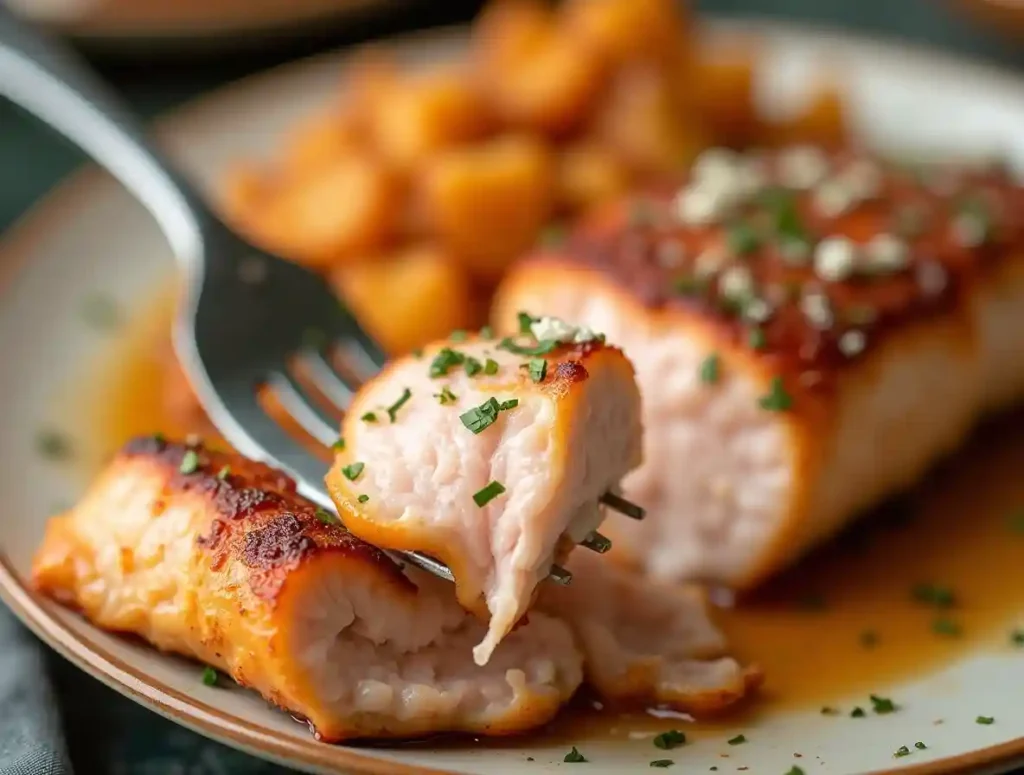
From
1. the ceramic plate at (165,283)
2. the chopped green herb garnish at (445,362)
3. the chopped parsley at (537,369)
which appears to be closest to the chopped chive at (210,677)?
the ceramic plate at (165,283)

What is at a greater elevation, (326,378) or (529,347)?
(326,378)

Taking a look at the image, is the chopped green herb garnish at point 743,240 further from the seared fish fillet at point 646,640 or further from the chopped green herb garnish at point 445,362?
the chopped green herb garnish at point 445,362

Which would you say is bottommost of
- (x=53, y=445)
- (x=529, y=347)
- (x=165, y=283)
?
(x=529, y=347)

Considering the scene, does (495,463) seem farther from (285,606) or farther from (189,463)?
(189,463)

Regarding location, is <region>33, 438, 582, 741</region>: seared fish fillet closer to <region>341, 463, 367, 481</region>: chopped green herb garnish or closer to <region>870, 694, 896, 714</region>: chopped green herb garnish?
<region>341, 463, 367, 481</region>: chopped green herb garnish

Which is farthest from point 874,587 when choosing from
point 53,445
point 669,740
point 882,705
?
point 53,445

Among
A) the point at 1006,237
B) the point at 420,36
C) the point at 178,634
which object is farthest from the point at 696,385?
the point at 420,36
